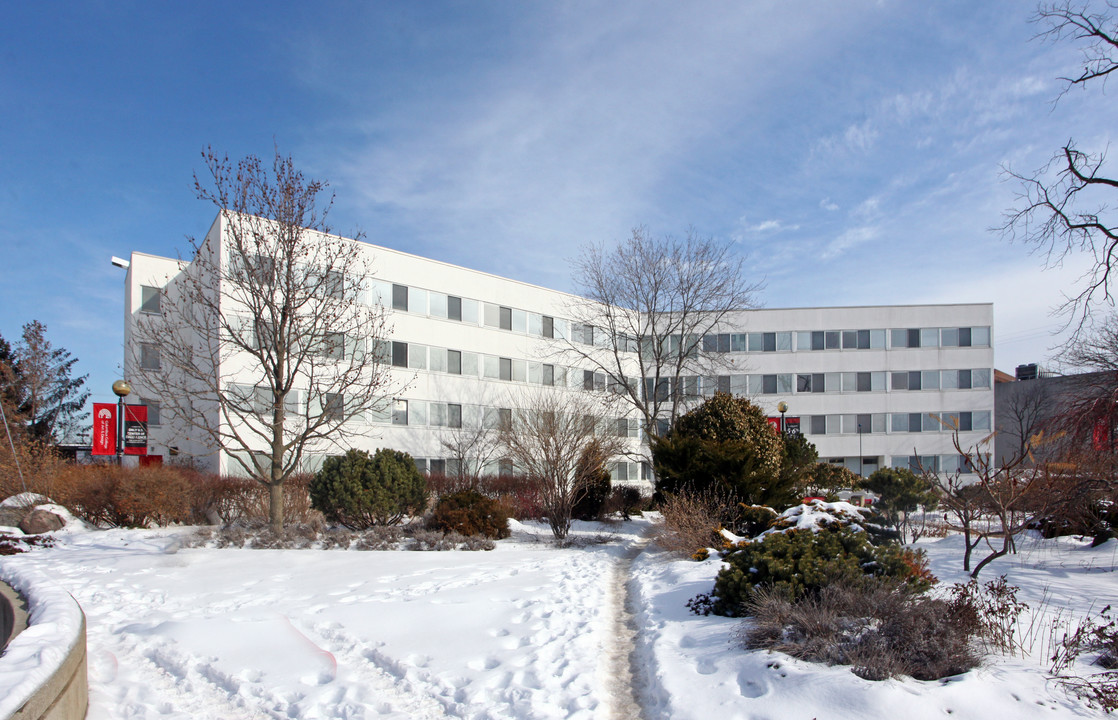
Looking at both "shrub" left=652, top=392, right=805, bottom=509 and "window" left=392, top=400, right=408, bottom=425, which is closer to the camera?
"shrub" left=652, top=392, right=805, bottom=509

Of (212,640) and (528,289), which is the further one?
(528,289)

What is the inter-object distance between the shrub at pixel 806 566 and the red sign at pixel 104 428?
19.7 m

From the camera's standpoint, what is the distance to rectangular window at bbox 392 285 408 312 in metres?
31.2

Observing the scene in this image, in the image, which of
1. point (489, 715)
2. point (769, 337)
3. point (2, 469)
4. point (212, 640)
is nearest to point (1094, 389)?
point (489, 715)

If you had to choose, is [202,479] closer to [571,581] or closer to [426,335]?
[571,581]

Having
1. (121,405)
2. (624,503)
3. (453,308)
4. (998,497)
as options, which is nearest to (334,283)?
(121,405)

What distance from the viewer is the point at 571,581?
10102 millimetres

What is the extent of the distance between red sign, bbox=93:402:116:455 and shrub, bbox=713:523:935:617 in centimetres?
1968

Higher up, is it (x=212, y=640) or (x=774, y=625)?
(x=774, y=625)

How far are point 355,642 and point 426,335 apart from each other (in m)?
26.0

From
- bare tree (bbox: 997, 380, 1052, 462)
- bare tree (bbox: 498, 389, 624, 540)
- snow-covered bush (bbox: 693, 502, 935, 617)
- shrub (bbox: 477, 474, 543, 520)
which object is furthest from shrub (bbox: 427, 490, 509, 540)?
bare tree (bbox: 997, 380, 1052, 462)

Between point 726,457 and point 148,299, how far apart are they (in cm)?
2696

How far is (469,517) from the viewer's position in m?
14.5

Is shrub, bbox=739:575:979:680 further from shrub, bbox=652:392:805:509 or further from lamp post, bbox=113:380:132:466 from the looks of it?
lamp post, bbox=113:380:132:466
